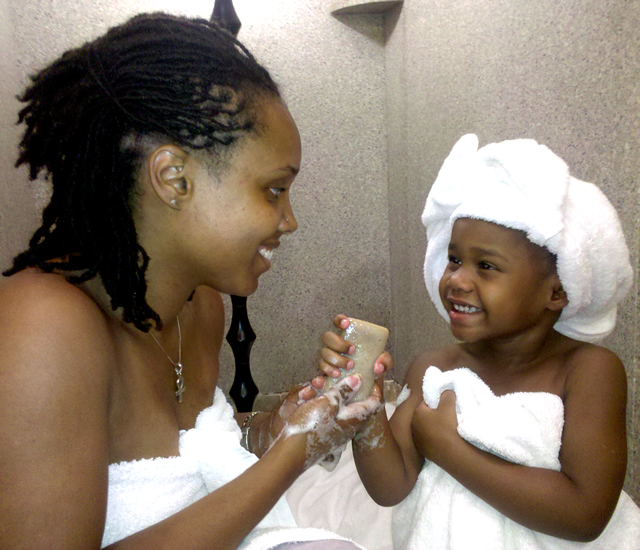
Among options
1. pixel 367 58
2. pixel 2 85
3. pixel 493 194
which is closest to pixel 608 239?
pixel 493 194

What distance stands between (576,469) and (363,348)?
39 centimetres

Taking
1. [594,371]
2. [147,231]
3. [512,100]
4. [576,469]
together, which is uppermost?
[512,100]

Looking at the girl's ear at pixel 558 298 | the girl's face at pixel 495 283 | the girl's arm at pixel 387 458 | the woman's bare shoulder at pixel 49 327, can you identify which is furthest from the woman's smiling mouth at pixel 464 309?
the woman's bare shoulder at pixel 49 327

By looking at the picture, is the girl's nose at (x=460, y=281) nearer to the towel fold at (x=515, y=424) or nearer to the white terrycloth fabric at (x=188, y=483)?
the towel fold at (x=515, y=424)

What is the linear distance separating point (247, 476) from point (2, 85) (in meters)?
1.68

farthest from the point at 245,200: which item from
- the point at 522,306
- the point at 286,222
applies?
the point at 522,306

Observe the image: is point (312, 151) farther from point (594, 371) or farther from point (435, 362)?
point (594, 371)

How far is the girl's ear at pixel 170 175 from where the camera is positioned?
2.37 feet

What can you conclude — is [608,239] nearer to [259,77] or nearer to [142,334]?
[259,77]

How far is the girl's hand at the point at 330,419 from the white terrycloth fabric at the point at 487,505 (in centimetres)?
19

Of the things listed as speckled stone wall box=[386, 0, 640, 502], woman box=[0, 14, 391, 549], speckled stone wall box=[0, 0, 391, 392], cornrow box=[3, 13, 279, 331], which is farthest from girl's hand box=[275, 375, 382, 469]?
speckled stone wall box=[0, 0, 391, 392]

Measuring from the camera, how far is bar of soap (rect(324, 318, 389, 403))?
85 centimetres

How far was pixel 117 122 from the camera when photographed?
72cm

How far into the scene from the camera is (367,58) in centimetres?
220
